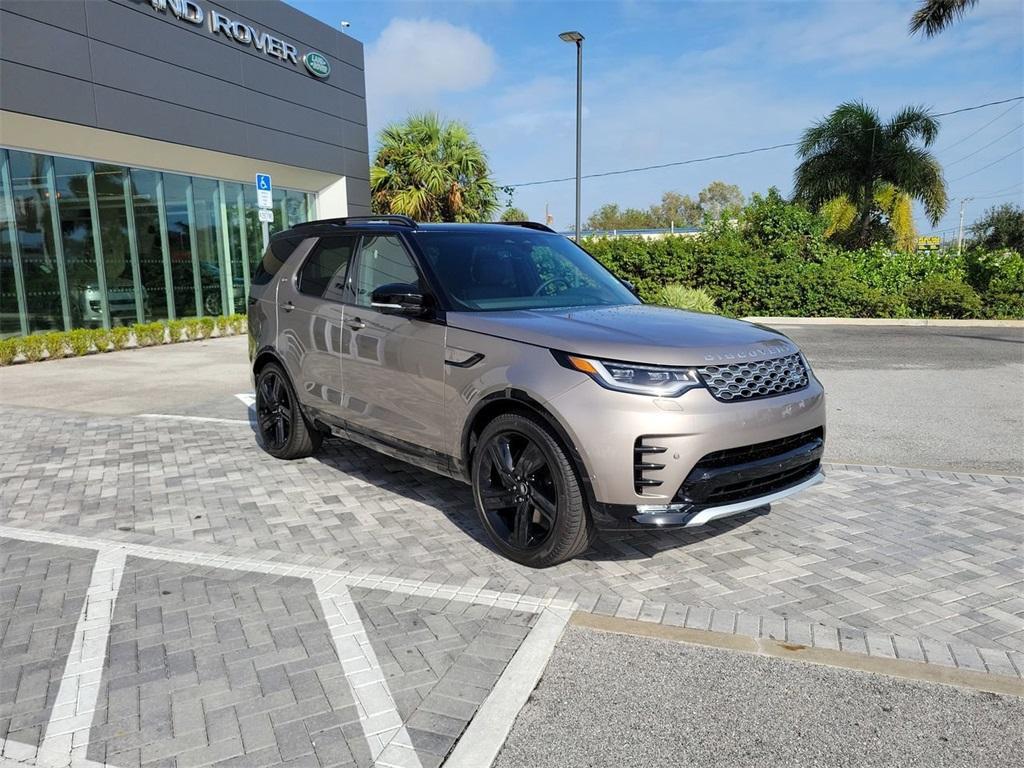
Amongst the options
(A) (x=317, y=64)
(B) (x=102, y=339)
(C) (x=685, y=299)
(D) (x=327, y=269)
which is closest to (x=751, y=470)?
(D) (x=327, y=269)

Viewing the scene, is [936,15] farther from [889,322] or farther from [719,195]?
[719,195]

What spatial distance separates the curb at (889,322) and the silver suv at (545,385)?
13.9m

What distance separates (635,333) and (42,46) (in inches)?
583

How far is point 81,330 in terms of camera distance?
14.8 metres

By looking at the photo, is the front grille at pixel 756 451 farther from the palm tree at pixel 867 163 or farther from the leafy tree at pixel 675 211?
the leafy tree at pixel 675 211

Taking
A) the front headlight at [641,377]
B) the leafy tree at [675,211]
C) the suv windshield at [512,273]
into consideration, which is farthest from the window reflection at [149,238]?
the leafy tree at [675,211]

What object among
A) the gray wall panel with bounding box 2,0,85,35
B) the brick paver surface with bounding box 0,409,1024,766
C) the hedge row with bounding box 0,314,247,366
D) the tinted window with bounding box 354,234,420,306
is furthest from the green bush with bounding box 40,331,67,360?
the tinted window with bounding box 354,234,420,306

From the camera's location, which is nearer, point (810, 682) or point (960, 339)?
point (810, 682)

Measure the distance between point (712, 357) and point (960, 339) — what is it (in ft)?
46.1

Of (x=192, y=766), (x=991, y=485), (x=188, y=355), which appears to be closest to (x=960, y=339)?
(x=991, y=485)

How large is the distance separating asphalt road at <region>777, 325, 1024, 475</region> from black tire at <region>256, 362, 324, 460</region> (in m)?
4.35

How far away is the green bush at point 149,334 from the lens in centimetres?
1591

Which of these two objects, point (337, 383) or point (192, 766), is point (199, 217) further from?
point (192, 766)

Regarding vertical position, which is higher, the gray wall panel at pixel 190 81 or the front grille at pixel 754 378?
the gray wall panel at pixel 190 81
